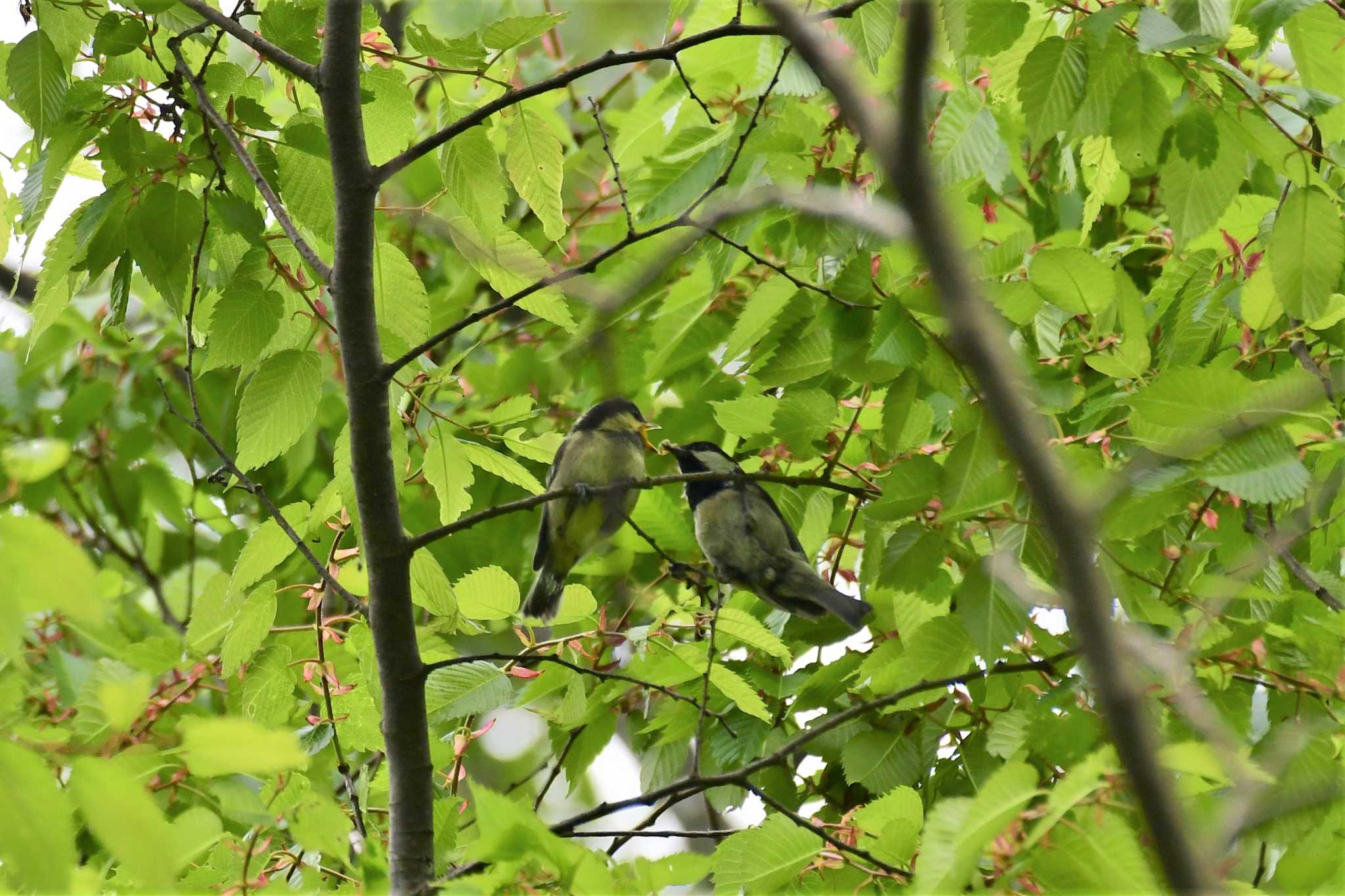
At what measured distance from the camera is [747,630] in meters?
2.96

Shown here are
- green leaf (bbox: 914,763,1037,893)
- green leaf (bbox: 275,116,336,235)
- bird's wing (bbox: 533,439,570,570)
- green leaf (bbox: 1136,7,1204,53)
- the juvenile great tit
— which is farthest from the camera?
bird's wing (bbox: 533,439,570,570)

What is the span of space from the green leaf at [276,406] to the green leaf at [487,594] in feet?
1.83

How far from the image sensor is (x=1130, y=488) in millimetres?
2158

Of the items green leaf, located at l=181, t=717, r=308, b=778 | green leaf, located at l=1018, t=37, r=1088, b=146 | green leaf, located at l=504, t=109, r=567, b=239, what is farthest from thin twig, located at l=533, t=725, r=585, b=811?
green leaf, located at l=181, t=717, r=308, b=778

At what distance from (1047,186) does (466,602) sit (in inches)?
112

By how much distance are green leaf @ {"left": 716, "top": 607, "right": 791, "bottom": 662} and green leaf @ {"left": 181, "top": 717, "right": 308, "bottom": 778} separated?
174 cm

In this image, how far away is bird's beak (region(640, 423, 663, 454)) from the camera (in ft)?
14.8

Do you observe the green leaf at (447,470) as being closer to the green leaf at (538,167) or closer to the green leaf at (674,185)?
the green leaf at (538,167)

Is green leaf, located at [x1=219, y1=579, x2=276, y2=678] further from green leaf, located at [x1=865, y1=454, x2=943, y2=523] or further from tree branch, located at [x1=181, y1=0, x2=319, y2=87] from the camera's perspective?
green leaf, located at [x1=865, y1=454, x2=943, y2=523]

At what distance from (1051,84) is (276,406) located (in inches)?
66.8

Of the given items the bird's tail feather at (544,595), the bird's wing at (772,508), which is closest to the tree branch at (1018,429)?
the bird's wing at (772,508)

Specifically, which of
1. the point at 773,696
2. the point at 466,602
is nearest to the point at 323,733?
the point at 466,602

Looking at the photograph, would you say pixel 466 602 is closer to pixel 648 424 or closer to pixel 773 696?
pixel 773 696

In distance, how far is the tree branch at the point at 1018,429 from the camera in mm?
649
